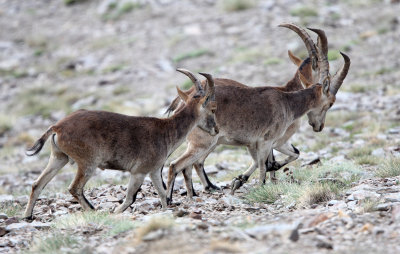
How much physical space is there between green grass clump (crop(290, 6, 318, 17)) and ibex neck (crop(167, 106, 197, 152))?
14.9 meters

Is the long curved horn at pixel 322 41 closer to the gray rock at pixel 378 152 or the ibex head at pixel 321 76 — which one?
→ the ibex head at pixel 321 76

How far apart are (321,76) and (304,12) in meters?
12.8

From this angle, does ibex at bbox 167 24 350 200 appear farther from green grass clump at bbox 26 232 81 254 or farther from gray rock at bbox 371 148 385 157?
green grass clump at bbox 26 232 81 254

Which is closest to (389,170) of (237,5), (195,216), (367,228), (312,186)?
(312,186)

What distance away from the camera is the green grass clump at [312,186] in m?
8.22

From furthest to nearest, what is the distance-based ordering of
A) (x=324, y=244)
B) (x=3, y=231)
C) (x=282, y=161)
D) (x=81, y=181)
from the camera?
1. (x=282, y=161)
2. (x=81, y=181)
3. (x=3, y=231)
4. (x=324, y=244)

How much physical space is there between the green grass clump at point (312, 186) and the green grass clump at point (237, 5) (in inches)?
604

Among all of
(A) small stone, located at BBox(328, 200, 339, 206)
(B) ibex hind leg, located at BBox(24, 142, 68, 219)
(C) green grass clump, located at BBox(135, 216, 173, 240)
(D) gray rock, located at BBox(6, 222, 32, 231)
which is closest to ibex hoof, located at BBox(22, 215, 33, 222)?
(B) ibex hind leg, located at BBox(24, 142, 68, 219)

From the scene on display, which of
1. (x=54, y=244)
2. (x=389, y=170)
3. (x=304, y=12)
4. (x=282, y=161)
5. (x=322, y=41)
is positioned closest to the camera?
(x=54, y=244)

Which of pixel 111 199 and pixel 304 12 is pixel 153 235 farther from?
pixel 304 12

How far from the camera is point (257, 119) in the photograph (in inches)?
382

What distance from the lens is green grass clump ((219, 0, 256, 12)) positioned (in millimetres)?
24938

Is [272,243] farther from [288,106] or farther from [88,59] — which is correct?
[88,59]

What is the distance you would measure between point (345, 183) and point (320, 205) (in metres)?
1.20
